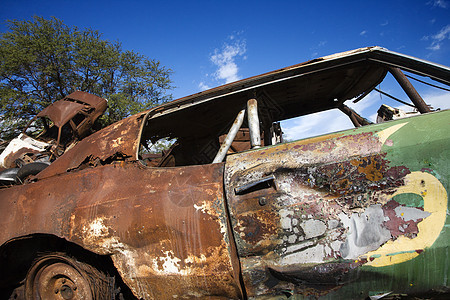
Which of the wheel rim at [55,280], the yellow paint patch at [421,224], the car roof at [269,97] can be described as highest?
the car roof at [269,97]

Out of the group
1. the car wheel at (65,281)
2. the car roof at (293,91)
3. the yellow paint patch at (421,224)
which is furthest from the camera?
the car wheel at (65,281)

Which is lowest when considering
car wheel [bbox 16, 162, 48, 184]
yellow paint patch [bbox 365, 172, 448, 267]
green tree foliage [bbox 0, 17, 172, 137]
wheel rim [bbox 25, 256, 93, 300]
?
wheel rim [bbox 25, 256, 93, 300]

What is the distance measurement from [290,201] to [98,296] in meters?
1.87

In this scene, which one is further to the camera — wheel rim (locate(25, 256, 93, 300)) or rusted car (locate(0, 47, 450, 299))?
wheel rim (locate(25, 256, 93, 300))

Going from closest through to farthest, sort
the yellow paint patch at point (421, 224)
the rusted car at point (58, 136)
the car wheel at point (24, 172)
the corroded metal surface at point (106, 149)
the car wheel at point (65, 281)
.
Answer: the yellow paint patch at point (421, 224)
the car wheel at point (65, 281)
the corroded metal surface at point (106, 149)
the car wheel at point (24, 172)
the rusted car at point (58, 136)

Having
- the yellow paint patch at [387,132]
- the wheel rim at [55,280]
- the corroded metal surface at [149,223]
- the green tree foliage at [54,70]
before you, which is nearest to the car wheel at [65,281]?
the wheel rim at [55,280]

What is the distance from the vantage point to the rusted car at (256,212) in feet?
5.48

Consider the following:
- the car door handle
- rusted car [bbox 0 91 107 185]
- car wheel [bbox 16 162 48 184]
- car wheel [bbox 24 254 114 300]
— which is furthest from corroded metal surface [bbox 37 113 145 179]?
the car door handle

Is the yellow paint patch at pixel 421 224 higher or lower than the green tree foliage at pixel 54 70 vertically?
lower

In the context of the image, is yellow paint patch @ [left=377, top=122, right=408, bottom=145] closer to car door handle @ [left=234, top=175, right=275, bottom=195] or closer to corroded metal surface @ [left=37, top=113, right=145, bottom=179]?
car door handle @ [left=234, top=175, right=275, bottom=195]

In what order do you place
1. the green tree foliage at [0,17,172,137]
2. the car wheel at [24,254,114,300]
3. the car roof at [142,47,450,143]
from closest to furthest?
the car roof at [142,47,450,143], the car wheel at [24,254,114,300], the green tree foliage at [0,17,172,137]

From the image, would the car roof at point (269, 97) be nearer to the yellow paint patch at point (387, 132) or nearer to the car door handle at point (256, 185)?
the yellow paint patch at point (387, 132)

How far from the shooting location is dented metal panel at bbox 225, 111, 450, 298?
163 centimetres

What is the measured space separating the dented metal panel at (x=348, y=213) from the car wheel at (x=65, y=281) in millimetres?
1372
